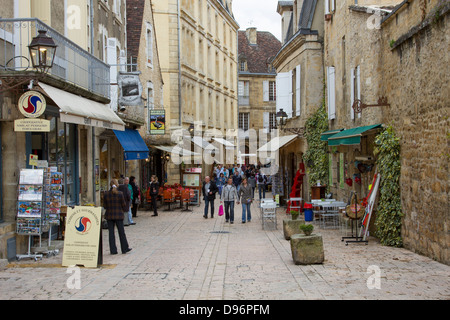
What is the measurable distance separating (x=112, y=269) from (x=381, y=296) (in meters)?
4.96

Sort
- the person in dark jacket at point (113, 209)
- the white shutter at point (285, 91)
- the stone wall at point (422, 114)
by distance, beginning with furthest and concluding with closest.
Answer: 1. the white shutter at point (285, 91)
2. the person in dark jacket at point (113, 209)
3. the stone wall at point (422, 114)

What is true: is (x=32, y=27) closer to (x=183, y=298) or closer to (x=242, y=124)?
(x=183, y=298)

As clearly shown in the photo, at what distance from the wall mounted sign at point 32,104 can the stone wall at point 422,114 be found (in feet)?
23.5

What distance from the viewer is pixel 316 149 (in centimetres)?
2048

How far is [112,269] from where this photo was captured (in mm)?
10273

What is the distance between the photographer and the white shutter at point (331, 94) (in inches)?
741

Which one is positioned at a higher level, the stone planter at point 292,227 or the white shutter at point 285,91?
the white shutter at point 285,91

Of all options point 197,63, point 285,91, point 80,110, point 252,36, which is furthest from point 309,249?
point 252,36

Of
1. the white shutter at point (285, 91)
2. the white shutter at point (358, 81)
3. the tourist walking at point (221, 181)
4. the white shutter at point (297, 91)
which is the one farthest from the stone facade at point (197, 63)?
the white shutter at point (358, 81)

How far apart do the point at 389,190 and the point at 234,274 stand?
4806 mm

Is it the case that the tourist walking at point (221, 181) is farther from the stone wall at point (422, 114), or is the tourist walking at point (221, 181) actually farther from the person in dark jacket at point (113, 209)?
the person in dark jacket at point (113, 209)

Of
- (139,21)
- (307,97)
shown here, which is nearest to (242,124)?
(139,21)

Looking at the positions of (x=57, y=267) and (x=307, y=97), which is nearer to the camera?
(x=57, y=267)

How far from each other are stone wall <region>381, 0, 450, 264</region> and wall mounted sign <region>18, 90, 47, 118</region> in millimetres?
7176
